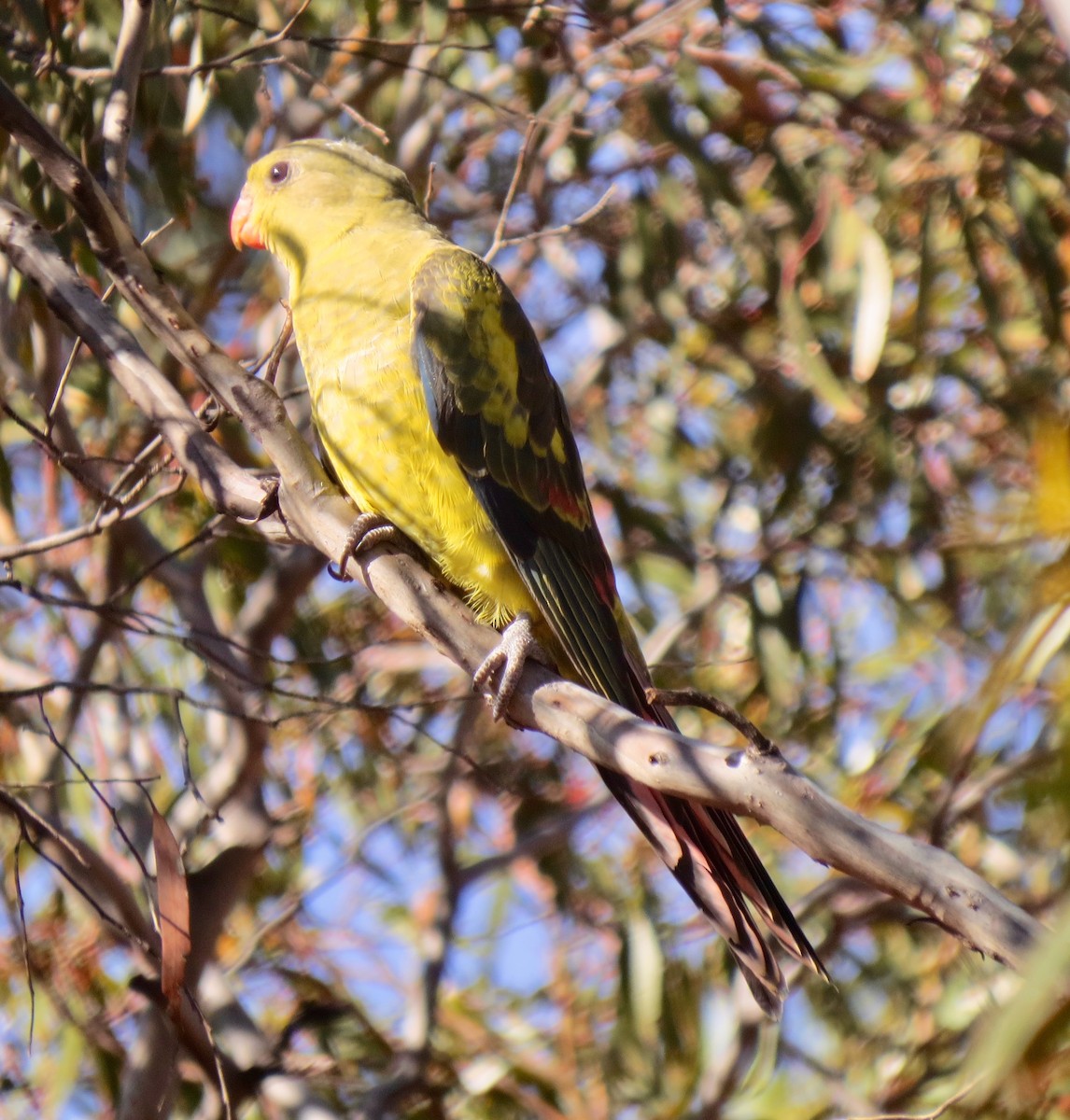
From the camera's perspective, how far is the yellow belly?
6.38 ft

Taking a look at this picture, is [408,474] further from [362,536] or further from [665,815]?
[665,815]

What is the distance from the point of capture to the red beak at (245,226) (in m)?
2.53

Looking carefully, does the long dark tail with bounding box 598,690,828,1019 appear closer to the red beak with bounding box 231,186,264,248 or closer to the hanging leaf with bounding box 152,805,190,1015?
the hanging leaf with bounding box 152,805,190,1015

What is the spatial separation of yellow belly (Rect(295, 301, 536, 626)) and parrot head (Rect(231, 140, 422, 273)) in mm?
429

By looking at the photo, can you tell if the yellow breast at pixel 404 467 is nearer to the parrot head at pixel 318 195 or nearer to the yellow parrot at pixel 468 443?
the yellow parrot at pixel 468 443

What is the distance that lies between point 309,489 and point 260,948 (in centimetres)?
204

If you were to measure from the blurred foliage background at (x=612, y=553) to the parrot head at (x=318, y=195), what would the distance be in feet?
0.53

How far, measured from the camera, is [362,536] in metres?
1.83

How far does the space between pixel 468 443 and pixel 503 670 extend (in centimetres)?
49

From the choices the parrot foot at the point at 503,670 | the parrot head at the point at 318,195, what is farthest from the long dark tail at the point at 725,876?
the parrot head at the point at 318,195

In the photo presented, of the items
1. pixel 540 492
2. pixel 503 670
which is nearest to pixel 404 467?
pixel 540 492

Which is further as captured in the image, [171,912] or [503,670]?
[503,670]

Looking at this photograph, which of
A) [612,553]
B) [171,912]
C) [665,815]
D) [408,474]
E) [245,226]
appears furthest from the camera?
[612,553]

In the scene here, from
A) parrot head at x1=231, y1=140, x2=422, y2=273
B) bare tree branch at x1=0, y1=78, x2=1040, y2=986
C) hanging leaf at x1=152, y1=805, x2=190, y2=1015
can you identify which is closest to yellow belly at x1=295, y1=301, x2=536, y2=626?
bare tree branch at x1=0, y1=78, x2=1040, y2=986
